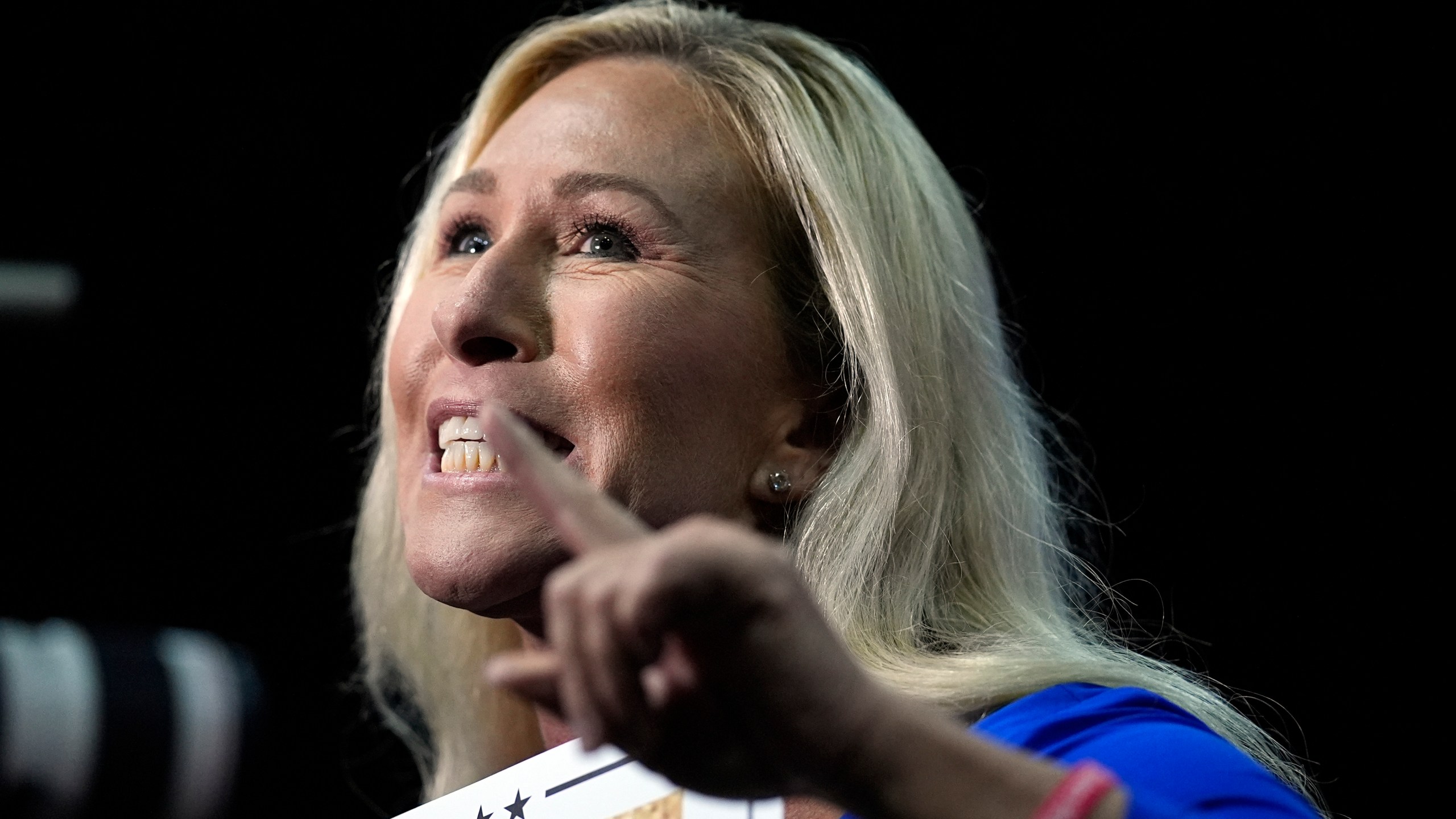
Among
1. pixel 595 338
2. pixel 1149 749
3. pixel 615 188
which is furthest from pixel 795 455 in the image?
pixel 1149 749

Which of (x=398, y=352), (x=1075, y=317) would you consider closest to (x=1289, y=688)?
(x=1075, y=317)

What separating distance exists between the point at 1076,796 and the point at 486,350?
1003 millimetres

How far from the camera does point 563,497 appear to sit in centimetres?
83

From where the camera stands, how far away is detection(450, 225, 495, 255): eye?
75.2 inches

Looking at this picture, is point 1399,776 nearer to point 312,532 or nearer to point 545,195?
point 545,195

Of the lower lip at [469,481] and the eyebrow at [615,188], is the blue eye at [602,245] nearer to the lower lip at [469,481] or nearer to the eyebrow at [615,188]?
the eyebrow at [615,188]

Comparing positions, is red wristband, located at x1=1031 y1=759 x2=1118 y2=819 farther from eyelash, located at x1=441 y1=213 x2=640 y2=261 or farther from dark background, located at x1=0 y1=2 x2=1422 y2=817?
eyelash, located at x1=441 y1=213 x2=640 y2=261

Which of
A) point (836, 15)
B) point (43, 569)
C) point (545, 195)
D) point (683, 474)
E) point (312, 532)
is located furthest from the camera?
point (312, 532)

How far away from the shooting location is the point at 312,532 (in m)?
2.60

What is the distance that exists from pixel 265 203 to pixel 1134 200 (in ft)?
4.83

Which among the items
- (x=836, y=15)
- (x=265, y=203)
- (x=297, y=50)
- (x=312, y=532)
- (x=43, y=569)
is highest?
(x=836, y=15)

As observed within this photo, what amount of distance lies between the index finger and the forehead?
3.13 ft

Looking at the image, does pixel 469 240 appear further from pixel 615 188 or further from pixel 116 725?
pixel 116 725

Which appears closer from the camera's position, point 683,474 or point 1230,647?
point 683,474
